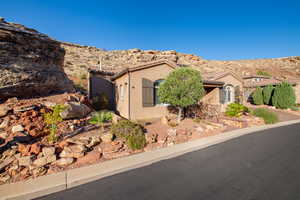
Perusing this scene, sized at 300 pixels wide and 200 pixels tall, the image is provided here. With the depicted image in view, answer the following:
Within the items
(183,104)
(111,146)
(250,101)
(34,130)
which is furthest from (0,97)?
(250,101)

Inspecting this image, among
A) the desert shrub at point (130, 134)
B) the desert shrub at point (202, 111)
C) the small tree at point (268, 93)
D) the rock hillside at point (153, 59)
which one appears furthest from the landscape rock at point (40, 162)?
the small tree at point (268, 93)

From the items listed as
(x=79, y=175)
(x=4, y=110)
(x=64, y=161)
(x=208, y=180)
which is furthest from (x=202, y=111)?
(x=4, y=110)

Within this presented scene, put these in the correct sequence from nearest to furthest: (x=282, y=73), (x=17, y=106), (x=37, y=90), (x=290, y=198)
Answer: (x=290, y=198), (x=17, y=106), (x=37, y=90), (x=282, y=73)

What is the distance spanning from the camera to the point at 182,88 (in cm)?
824

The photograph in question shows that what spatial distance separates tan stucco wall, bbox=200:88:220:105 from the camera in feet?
43.7

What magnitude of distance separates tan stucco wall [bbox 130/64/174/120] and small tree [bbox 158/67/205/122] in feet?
6.12

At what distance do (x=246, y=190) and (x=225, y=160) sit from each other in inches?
61.4

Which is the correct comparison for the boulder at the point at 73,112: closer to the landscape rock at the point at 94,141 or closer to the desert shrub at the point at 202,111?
the landscape rock at the point at 94,141

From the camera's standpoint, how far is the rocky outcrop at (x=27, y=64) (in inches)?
276

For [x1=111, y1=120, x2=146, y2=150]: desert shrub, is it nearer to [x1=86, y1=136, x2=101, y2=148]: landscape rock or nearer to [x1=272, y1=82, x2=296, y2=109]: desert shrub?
[x1=86, y1=136, x2=101, y2=148]: landscape rock

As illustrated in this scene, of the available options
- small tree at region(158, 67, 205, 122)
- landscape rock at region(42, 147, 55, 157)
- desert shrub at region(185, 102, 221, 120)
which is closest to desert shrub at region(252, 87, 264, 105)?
desert shrub at region(185, 102, 221, 120)

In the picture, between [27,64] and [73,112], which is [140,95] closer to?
[73,112]

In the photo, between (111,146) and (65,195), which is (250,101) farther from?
(65,195)

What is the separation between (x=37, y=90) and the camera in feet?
26.3
